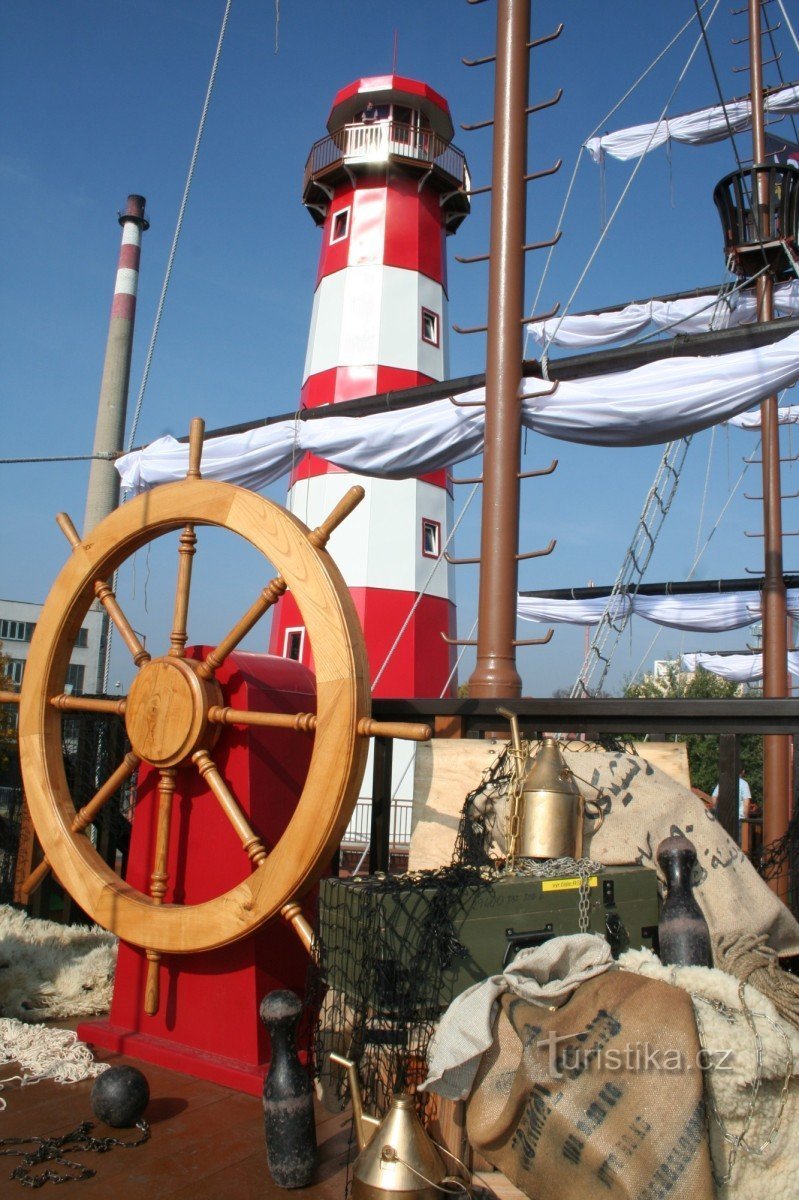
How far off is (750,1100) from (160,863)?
1.51 meters

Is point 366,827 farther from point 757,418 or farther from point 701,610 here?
point 757,418

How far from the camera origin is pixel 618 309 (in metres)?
13.5

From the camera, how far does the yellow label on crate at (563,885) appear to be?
203 centimetres

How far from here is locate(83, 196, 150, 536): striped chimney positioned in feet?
70.9

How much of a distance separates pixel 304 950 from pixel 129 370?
2224cm

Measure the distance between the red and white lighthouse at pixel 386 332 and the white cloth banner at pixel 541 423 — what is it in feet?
17.8

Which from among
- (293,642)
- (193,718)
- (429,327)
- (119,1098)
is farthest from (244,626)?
(429,327)

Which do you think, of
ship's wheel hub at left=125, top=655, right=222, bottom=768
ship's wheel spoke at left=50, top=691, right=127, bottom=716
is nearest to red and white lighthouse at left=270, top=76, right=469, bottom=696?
ship's wheel spoke at left=50, top=691, right=127, bottom=716

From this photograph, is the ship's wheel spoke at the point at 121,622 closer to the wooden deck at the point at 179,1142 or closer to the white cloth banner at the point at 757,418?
the wooden deck at the point at 179,1142

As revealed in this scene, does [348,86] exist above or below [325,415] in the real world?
above

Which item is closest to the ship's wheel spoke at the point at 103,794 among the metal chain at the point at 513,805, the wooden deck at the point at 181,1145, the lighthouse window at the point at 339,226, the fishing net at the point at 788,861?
the wooden deck at the point at 181,1145

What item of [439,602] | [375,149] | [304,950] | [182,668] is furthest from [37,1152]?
[375,149]

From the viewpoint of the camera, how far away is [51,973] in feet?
9.84

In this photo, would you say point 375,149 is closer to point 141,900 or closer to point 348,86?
point 348,86
